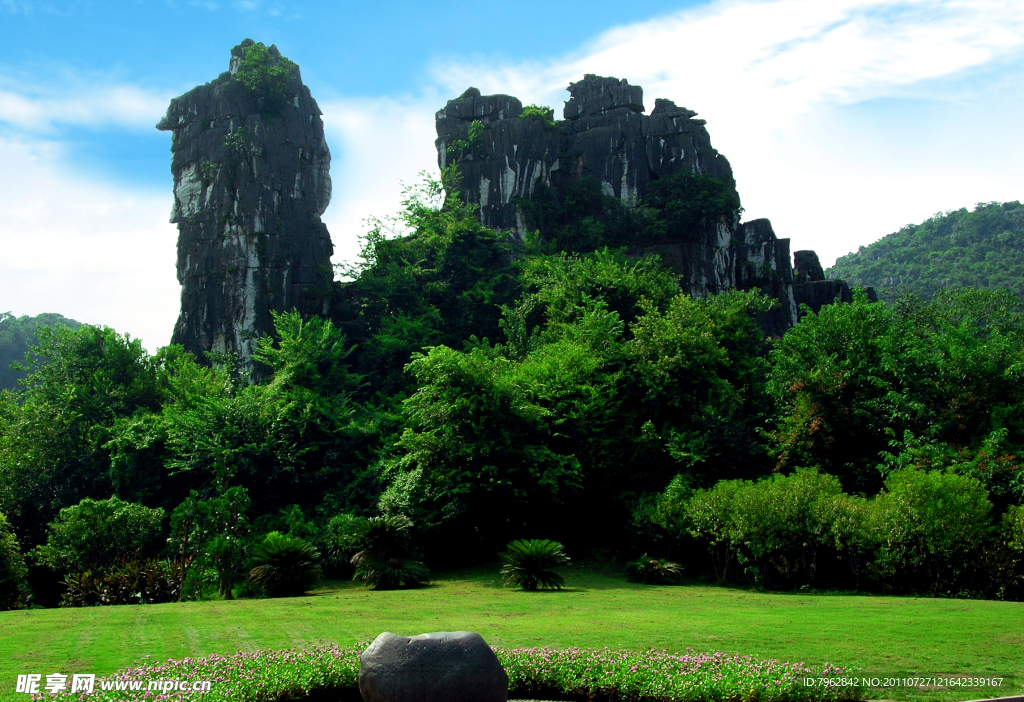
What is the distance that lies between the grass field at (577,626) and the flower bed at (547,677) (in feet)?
2.18

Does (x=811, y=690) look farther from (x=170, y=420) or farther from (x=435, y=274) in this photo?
(x=435, y=274)

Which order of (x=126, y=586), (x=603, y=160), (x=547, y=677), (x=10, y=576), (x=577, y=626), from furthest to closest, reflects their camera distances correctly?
(x=603, y=160)
(x=10, y=576)
(x=126, y=586)
(x=577, y=626)
(x=547, y=677)

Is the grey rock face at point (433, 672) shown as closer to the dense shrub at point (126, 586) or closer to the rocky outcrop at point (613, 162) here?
the dense shrub at point (126, 586)

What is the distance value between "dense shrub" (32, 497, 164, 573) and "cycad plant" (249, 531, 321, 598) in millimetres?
4272

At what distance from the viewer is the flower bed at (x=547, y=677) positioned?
8219mm

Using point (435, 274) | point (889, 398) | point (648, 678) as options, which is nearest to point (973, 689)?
point (648, 678)

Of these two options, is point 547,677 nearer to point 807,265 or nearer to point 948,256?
point 807,265

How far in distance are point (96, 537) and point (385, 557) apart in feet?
23.6

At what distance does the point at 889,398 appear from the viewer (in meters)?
21.8

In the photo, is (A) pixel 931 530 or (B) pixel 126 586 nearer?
(A) pixel 931 530

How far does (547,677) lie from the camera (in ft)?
29.7

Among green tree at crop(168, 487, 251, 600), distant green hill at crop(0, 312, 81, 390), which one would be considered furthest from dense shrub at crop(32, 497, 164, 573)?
distant green hill at crop(0, 312, 81, 390)

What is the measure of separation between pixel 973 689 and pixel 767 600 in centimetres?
859

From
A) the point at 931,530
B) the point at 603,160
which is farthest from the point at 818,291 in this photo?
the point at 931,530
